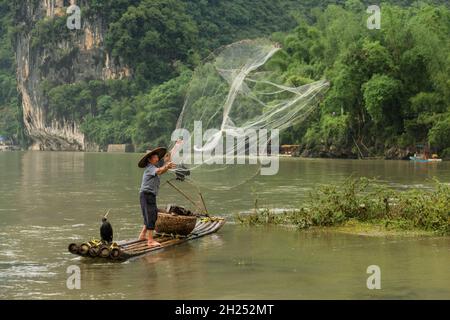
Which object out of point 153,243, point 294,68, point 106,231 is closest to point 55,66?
point 294,68

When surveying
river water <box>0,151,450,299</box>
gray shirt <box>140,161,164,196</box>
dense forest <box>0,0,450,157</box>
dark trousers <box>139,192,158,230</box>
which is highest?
dense forest <box>0,0,450,157</box>

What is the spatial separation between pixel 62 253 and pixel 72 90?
107150 millimetres

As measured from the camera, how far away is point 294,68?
6800 centimetres

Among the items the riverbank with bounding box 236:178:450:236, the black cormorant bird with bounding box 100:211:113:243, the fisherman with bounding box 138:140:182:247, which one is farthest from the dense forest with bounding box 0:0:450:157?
the black cormorant bird with bounding box 100:211:113:243

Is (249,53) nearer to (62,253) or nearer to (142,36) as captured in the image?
(62,253)

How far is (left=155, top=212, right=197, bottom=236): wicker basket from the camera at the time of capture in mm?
13055

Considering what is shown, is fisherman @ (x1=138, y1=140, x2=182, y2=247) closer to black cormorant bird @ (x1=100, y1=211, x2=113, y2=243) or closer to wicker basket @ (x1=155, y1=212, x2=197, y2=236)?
wicker basket @ (x1=155, y1=212, x2=197, y2=236)

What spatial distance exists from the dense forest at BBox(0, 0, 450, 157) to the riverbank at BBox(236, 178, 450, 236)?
36.6m

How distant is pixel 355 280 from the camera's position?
392 inches

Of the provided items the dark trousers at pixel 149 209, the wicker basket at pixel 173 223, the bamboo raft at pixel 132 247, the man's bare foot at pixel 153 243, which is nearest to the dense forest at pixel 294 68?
the bamboo raft at pixel 132 247

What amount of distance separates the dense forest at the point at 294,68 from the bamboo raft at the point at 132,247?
128ft

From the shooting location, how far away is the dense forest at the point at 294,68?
5512 centimetres

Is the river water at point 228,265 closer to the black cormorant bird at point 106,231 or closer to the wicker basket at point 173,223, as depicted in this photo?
the wicker basket at point 173,223
